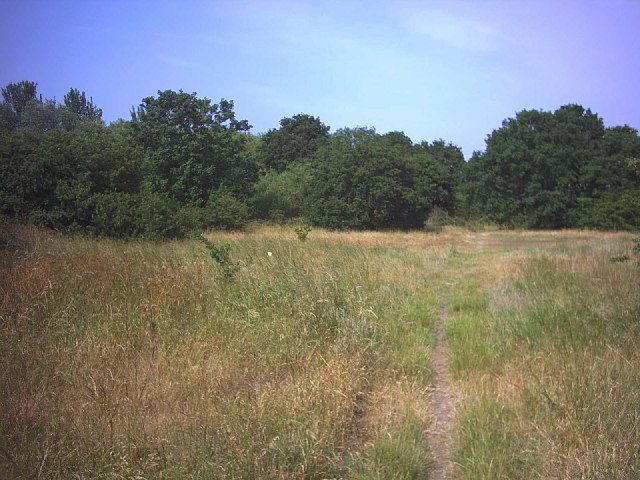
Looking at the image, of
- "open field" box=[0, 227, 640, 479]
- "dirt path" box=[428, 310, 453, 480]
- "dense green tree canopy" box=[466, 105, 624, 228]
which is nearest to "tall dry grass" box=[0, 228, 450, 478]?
"open field" box=[0, 227, 640, 479]

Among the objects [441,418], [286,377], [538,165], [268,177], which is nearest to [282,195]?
Result: [268,177]

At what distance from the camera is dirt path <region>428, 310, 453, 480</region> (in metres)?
3.19

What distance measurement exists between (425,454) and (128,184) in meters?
17.2

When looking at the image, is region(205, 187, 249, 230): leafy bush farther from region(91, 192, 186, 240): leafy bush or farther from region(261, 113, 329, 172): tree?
region(261, 113, 329, 172): tree

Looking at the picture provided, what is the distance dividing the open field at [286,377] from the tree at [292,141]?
164 ft

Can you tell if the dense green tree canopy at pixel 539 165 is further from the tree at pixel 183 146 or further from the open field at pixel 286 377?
the open field at pixel 286 377

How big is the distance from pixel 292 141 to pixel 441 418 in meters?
57.1

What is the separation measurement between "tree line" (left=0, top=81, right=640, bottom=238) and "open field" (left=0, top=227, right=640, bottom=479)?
943cm

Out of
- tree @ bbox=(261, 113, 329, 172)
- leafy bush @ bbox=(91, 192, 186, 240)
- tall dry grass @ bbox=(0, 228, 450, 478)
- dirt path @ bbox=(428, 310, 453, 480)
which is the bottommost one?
dirt path @ bbox=(428, 310, 453, 480)

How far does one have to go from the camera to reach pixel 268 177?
40.4 m

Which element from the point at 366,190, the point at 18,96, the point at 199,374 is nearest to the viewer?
the point at 199,374

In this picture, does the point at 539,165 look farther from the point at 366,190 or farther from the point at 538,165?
the point at 366,190

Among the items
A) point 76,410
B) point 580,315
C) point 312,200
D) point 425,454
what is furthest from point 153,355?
point 312,200

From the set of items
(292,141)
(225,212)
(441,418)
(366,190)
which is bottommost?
(441,418)
